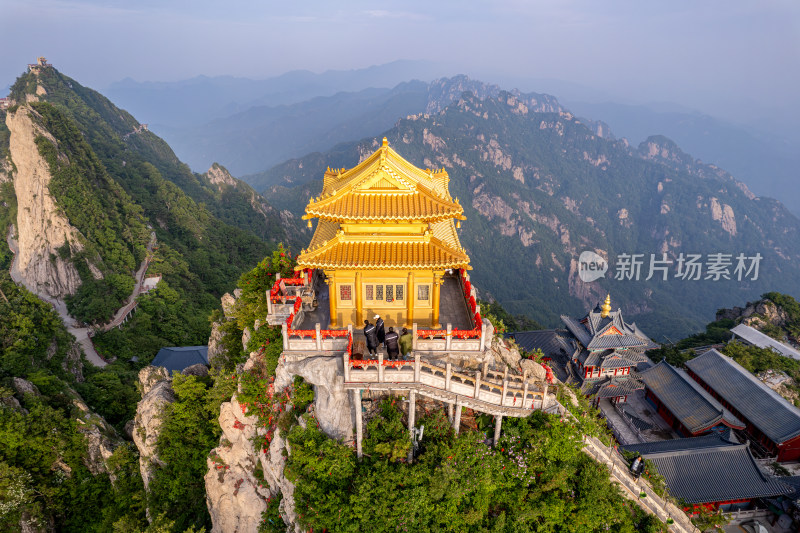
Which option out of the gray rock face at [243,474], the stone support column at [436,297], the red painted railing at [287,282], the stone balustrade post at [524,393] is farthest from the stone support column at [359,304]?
the stone balustrade post at [524,393]

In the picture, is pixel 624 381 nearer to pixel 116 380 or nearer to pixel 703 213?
pixel 116 380

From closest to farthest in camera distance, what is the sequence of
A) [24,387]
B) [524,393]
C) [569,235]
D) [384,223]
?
[524,393] < [384,223] < [24,387] < [569,235]

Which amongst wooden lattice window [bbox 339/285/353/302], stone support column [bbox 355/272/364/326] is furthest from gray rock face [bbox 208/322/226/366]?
stone support column [bbox 355/272/364/326]

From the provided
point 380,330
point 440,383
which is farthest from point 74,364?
point 440,383

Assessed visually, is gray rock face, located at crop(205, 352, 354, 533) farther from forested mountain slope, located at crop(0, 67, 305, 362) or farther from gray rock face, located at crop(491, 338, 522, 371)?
forested mountain slope, located at crop(0, 67, 305, 362)

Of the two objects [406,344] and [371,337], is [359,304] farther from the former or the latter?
[406,344]

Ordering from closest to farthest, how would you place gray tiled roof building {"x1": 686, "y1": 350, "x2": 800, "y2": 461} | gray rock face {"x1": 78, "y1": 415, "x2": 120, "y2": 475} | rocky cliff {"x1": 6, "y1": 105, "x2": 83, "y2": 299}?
gray rock face {"x1": 78, "y1": 415, "x2": 120, "y2": 475}, gray tiled roof building {"x1": 686, "y1": 350, "x2": 800, "y2": 461}, rocky cliff {"x1": 6, "y1": 105, "x2": 83, "y2": 299}

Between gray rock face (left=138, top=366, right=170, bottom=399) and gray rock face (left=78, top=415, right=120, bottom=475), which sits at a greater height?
gray rock face (left=138, top=366, right=170, bottom=399)
